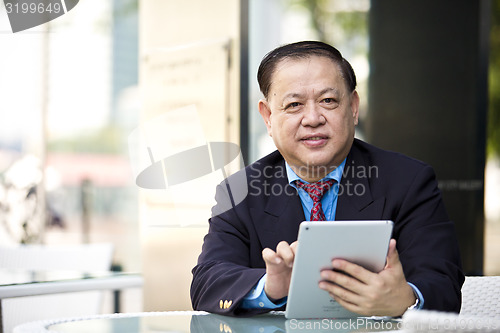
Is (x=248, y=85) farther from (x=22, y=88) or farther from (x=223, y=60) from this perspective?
(x=22, y=88)

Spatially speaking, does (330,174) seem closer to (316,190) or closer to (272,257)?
(316,190)

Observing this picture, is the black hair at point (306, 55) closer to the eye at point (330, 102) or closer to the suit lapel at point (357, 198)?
the eye at point (330, 102)

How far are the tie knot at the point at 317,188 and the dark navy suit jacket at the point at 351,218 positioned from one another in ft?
0.13

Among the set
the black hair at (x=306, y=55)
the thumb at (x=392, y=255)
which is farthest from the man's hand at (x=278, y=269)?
the black hair at (x=306, y=55)

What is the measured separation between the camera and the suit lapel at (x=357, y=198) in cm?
201

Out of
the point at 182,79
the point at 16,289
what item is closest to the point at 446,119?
the point at 182,79

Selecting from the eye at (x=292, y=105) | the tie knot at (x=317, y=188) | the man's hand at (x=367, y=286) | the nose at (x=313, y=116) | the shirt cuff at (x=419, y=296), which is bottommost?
the shirt cuff at (x=419, y=296)

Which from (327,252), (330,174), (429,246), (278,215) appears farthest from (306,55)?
(327,252)

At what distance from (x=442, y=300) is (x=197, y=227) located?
3866 millimetres

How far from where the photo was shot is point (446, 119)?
571 centimetres

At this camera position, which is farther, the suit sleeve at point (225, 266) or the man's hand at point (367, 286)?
the suit sleeve at point (225, 266)

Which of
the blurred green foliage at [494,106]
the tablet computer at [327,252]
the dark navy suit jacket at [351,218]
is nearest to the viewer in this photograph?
the tablet computer at [327,252]

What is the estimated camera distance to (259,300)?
68.1 inches

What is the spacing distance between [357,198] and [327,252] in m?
0.60
